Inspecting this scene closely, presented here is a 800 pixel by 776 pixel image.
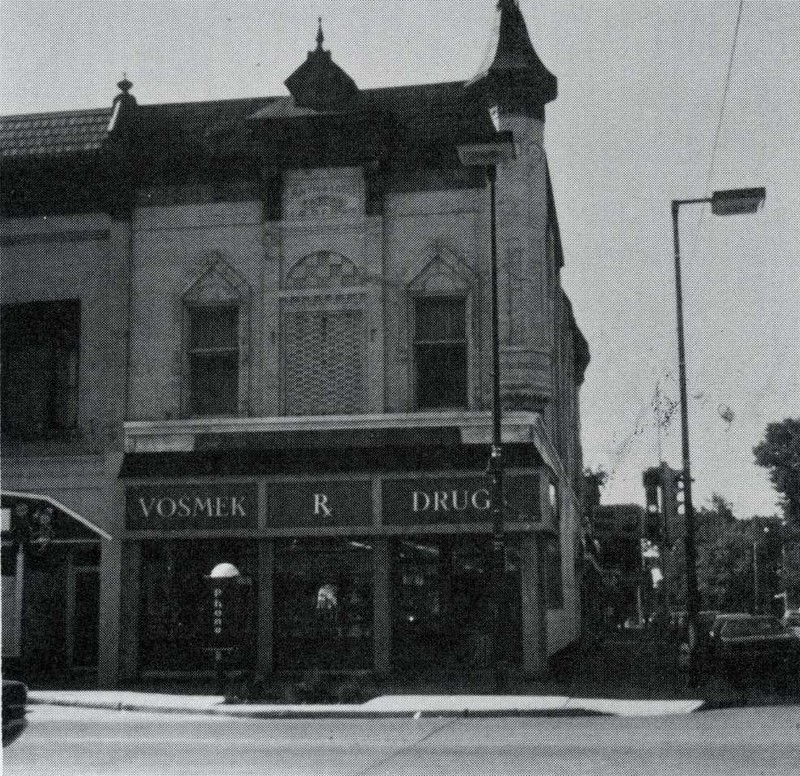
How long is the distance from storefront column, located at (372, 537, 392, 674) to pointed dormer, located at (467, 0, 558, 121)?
8.33 m

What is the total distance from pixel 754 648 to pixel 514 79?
38.2 ft

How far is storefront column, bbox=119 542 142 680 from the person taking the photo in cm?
2183

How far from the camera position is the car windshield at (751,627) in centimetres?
2395

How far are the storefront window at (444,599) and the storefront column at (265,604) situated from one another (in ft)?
7.17

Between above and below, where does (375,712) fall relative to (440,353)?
below

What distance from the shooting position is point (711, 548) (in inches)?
3895

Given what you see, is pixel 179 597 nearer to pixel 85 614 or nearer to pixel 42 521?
pixel 85 614

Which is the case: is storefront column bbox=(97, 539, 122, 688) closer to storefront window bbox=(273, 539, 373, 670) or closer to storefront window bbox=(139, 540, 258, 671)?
storefront window bbox=(139, 540, 258, 671)

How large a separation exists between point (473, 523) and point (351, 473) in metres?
2.28

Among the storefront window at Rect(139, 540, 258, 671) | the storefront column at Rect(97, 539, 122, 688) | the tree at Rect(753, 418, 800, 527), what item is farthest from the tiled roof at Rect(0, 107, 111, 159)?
the tree at Rect(753, 418, 800, 527)

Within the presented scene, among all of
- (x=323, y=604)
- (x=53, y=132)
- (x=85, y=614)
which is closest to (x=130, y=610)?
(x=85, y=614)

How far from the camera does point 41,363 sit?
22859 millimetres

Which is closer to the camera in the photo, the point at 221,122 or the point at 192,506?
→ the point at 192,506

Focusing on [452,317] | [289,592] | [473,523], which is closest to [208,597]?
[289,592]
